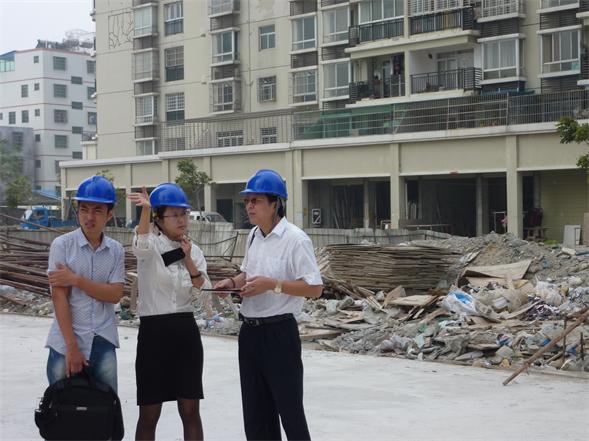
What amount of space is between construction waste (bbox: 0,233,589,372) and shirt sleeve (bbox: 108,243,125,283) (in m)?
1.48

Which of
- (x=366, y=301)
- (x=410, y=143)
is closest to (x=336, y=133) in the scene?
(x=410, y=143)

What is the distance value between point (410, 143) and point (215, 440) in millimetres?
32332

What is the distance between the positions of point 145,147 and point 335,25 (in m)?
16.4

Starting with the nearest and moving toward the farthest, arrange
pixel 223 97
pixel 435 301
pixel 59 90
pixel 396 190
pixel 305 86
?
pixel 435 301, pixel 396 190, pixel 305 86, pixel 223 97, pixel 59 90

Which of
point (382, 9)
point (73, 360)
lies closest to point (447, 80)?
point (382, 9)

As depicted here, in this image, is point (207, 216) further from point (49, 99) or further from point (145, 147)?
point (49, 99)

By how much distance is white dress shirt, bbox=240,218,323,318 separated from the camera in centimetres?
493

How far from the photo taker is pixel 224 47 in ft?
165

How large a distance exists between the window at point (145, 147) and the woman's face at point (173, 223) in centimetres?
4987

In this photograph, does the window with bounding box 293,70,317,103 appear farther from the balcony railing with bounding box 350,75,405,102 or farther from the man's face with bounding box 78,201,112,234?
the man's face with bounding box 78,201,112,234

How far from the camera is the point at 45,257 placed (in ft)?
59.6

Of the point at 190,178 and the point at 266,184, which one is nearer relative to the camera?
the point at 266,184

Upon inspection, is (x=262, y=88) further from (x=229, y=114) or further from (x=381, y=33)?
(x=381, y=33)

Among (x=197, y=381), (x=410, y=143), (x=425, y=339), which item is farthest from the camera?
(x=410, y=143)
